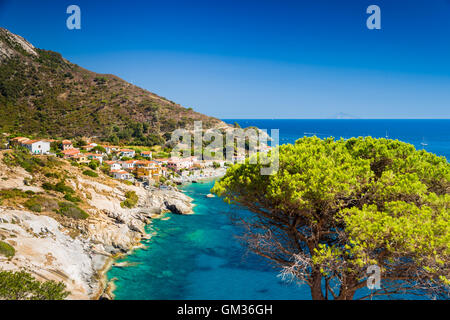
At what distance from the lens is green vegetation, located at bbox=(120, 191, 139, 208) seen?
27.3 meters

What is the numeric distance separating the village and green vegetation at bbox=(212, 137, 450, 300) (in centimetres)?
3072

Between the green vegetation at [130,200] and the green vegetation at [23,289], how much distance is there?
1622 centimetres

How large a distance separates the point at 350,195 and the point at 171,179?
3889 cm

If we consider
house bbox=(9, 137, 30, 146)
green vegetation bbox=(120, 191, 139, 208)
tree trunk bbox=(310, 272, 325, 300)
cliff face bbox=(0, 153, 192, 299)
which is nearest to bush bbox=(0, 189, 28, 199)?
cliff face bbox=(0, 153, 192, 299)

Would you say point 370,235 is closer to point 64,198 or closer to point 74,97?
point 64,198

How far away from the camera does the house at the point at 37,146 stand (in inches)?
1425

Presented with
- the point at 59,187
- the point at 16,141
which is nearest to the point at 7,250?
the point at 59,187

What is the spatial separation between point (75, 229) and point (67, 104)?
52318mm

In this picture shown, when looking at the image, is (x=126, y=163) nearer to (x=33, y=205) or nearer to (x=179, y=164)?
(x=179, y=164)

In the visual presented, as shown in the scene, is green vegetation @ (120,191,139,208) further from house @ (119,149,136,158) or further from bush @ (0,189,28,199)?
house @ (119,149,136,158)

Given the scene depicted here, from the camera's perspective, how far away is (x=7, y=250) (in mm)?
12719

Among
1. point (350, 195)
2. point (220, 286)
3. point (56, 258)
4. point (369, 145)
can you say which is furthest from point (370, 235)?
point (56, 258)
